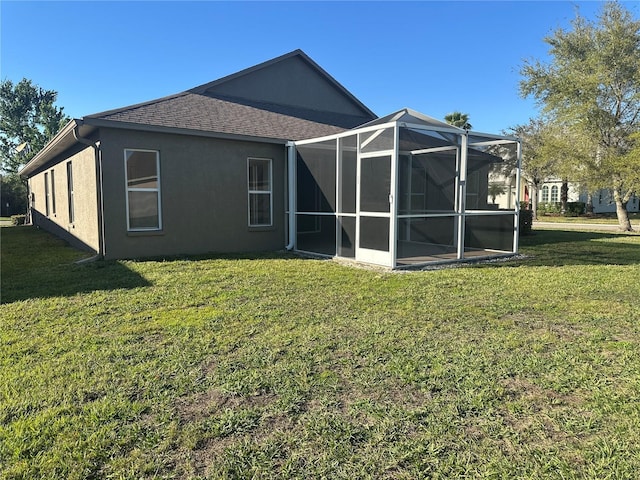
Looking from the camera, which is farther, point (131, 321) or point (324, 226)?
point (324, 226)

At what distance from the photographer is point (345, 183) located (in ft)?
28.7

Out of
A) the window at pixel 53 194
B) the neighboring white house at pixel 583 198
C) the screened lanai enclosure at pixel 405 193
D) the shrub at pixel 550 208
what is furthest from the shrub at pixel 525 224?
the neighboring white house at pixel 583 198

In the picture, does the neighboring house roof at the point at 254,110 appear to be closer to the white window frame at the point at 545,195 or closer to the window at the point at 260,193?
the window at the point at 260,193

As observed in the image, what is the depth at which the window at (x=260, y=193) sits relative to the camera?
10.2m

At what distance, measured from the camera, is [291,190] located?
1022cm

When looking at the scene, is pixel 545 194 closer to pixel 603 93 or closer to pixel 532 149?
pixel 532 149

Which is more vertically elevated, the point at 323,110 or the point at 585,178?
the point at 323,110

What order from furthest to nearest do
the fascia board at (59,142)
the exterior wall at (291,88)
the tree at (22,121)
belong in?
the tree at (22,121), the exterior wall at (291,88), the fascia board at (59,142)

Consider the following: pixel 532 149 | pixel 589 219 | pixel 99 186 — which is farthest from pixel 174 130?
pixel 589 219

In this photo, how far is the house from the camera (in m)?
8.18

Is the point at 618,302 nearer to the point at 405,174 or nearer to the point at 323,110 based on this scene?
the point at 405,174

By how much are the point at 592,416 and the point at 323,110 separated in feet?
43.5

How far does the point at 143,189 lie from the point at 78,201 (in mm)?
2956

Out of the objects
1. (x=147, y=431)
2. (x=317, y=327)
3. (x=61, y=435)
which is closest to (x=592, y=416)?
(x=317, y=327)
